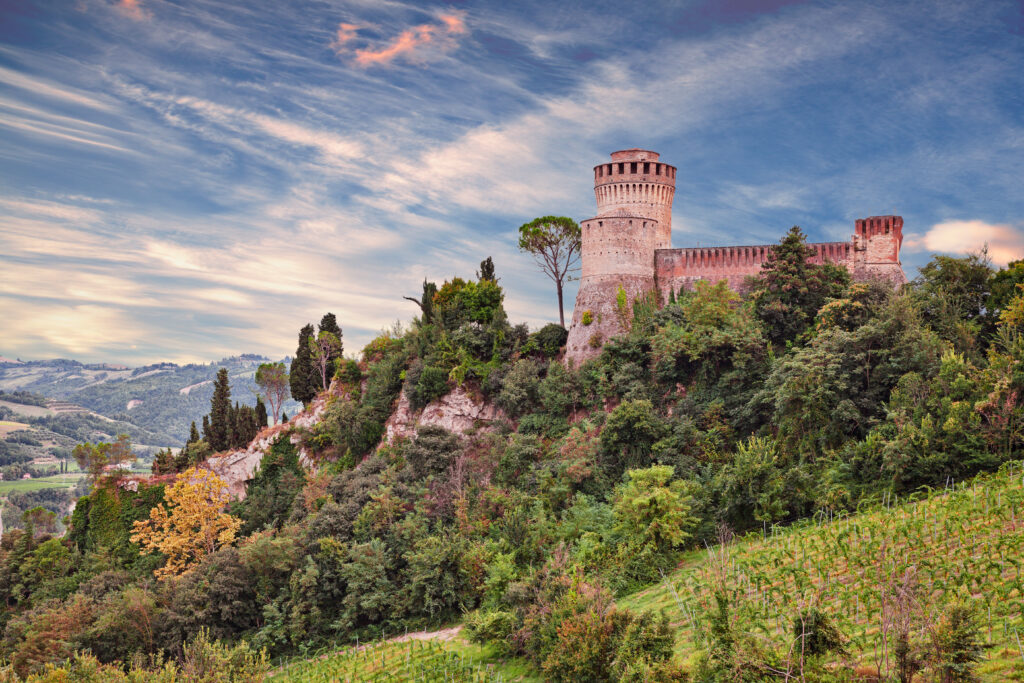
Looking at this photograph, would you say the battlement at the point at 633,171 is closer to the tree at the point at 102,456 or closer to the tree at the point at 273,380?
the tree at the point at 102,456

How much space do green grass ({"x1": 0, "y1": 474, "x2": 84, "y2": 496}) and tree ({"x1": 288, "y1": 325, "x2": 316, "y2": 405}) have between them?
4749 inches

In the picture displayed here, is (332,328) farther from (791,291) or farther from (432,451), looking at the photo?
(791,291)

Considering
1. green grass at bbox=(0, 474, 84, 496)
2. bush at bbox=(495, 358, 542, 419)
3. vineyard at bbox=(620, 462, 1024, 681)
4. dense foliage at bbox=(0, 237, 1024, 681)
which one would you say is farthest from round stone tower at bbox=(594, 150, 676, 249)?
green grass at bbox=(0, 474, 84, 496)

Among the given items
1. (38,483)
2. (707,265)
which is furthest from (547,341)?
(38,483)

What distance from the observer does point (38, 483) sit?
516 ft

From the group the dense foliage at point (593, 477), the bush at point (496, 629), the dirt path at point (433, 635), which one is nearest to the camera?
the bush at point (496, 629)

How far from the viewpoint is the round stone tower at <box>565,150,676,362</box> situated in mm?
34969

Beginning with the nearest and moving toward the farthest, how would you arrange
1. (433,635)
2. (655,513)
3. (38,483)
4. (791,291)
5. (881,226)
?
(655,513) → (433,635) → (791,291) → (881,226) → (38,483)

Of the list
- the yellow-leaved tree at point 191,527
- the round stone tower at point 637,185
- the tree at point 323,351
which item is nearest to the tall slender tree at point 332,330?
the tree at point 323,351

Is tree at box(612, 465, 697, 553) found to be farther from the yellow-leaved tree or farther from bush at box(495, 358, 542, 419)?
the yellow-leaved tree

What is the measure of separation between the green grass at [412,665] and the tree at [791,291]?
16.8 m

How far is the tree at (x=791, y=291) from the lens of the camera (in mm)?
29047

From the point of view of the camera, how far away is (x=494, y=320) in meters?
38.1

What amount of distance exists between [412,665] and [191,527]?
66.8 ft
